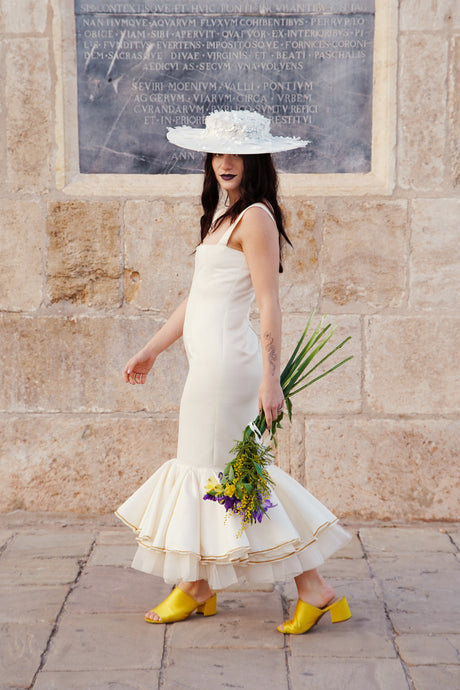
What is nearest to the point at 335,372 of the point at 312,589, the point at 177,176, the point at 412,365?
the point at 412,365

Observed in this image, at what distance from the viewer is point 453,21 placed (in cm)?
417

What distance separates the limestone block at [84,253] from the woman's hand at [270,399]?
1788 mm

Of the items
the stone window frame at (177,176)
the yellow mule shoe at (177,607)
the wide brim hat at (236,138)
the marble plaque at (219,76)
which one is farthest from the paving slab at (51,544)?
the wide brim hat at (236,138)

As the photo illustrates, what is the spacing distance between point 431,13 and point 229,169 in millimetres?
1978

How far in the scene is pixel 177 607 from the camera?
3.07 metres

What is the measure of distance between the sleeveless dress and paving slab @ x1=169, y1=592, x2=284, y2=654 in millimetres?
214

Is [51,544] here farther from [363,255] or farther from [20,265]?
[363,255]

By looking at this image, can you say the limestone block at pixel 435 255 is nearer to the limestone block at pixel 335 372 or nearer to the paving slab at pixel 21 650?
the limestone block at pixel 335 372

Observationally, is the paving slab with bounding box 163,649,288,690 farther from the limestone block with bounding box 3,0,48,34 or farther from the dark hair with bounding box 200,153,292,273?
the limestone block with bounding box 3,0,48,34

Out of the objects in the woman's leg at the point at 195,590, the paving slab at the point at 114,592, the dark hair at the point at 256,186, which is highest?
the dark hair at the point at 256,186

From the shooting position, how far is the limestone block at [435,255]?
169 inches

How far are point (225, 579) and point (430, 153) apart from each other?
254cm

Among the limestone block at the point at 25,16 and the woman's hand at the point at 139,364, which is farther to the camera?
the limestone block at the point at 25,16

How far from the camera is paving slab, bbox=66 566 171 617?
3.24 metres
